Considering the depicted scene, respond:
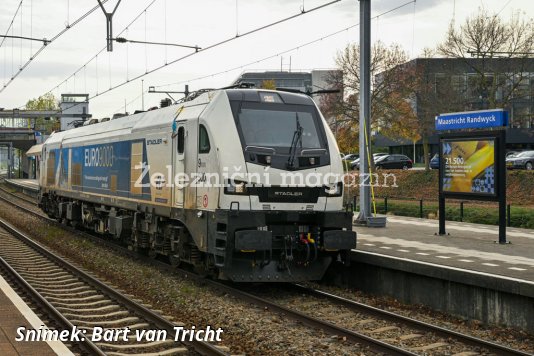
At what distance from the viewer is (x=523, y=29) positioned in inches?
1359

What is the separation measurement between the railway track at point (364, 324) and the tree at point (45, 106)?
7471 centimetres

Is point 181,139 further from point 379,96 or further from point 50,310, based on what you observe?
point 379,96

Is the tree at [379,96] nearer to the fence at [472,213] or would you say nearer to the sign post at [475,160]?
the fence at [472,213]

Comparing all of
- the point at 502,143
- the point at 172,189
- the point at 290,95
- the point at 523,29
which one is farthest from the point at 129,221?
the point at 523,29

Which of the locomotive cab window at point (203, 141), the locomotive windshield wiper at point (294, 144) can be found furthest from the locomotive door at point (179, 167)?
the locomotive windshield wiper at point (294, 144)

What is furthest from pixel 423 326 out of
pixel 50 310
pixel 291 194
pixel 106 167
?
pixel 106 167

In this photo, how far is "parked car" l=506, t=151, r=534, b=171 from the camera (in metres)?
39.8

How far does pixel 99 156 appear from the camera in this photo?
18.7 meters

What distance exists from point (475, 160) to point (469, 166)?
0.20 m

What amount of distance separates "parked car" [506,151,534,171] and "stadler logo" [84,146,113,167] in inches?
1095

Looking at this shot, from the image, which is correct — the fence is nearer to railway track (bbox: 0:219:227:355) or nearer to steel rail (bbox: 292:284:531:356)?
steel rail (bbox: 292:284:531:356)

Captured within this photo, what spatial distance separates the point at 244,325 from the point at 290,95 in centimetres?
467

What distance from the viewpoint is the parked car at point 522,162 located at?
39.8 metres

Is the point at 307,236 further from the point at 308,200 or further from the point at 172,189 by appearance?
the point at 172,189
